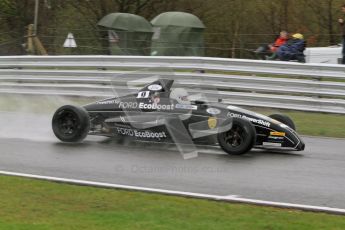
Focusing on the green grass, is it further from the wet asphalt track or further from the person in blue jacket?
the person in blue jacket

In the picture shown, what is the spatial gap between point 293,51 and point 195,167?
862cm

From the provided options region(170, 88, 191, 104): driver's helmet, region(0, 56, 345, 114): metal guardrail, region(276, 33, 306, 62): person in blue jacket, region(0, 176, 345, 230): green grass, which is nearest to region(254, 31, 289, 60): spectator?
region(276, 33, 306, 62): person in blue jacket

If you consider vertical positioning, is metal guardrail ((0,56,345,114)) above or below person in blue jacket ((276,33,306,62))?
below

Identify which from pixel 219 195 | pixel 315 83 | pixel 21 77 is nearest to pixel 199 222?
pixel 219 195

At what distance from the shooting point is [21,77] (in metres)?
16.7

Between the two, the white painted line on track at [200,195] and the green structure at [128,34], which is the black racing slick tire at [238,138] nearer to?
the white painted line on track at [200,195]

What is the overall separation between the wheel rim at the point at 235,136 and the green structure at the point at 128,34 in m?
11.2

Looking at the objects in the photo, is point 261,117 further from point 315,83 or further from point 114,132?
point 315,83

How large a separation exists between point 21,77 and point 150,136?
27.2 ft

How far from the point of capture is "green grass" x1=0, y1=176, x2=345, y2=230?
520 cm

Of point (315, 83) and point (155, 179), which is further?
point (315, 83)

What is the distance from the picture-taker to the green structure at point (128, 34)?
66.2ft

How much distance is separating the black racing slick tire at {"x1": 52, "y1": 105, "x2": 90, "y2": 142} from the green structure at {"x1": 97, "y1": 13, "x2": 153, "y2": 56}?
10114 millimetres

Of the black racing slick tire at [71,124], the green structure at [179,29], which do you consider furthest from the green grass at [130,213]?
the green structure at [179,29]
